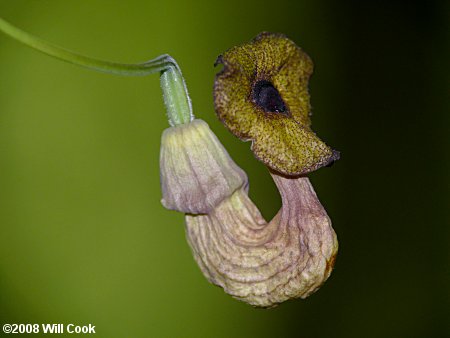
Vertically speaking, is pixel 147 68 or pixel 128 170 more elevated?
pixel 128 170

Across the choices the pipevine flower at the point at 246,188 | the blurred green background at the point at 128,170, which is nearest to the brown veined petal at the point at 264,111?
the pipevine flower at the point at 246,188

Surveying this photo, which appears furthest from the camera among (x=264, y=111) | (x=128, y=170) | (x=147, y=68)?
(x=128, y=170)

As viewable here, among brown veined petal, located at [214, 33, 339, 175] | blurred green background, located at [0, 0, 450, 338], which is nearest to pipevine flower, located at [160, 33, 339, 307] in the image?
brown veined petal, located at [214, 33, 339, 175]

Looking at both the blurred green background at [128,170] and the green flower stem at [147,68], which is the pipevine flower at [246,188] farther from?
the blurred green background at [128,170]

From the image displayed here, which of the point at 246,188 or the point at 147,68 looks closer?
the point at 147,68

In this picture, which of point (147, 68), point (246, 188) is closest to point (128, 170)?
point (246, 188)

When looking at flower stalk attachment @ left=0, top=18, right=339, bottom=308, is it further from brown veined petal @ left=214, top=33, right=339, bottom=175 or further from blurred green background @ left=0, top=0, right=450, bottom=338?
blurred green background @ left=0, top=0, right=450, bottom=338

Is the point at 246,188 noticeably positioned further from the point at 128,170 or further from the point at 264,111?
the point at 128,170

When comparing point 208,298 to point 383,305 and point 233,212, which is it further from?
point 233,212
